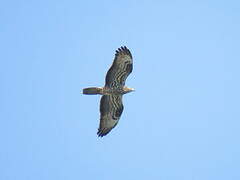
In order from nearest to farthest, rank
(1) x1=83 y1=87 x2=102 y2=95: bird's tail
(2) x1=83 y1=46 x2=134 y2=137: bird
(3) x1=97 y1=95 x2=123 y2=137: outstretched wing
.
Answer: (1) x1=83 y1=87 x2=102 y2=95: bird's tail < (2) x1=83 y1=46 x2=134 y2=137: bird < (3) x1=97 y1=95 x2=123 y2=137: outstretched wing

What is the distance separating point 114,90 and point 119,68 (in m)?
0.95

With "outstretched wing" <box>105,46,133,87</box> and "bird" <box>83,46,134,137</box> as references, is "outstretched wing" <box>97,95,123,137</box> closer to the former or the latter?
"bird" <box>83,46,134,137</box>

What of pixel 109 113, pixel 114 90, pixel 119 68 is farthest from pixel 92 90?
pixel 109 113

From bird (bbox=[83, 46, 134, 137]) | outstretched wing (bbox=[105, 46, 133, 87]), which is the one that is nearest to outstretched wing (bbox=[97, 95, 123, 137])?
bird (bbox=[83, 46, 134, 137])

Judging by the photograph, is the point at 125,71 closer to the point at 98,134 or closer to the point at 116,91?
the point at 116,91

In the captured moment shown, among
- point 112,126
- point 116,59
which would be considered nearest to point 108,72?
point 116,59

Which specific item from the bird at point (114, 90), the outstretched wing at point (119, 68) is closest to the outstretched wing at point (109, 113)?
the bird at point (114, 90)

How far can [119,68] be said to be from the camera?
29.4 metres

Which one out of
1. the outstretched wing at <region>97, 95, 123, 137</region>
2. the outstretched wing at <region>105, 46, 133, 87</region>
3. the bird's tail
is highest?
the outstretched wing at <region>105, 46, 133, 87</region>

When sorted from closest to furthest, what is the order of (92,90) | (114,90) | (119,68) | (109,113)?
1. (92,90)
2. (119,68)
3. (114,90)
4. (109,113)

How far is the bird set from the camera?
96.2 ft

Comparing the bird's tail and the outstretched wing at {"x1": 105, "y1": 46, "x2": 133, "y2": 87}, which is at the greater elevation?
the outstretched wing at {"x1": 105, "y1": 46, "x2": 133, "y2": 87}

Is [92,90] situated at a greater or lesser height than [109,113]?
greater

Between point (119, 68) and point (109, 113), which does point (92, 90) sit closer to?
point (119, 68)
